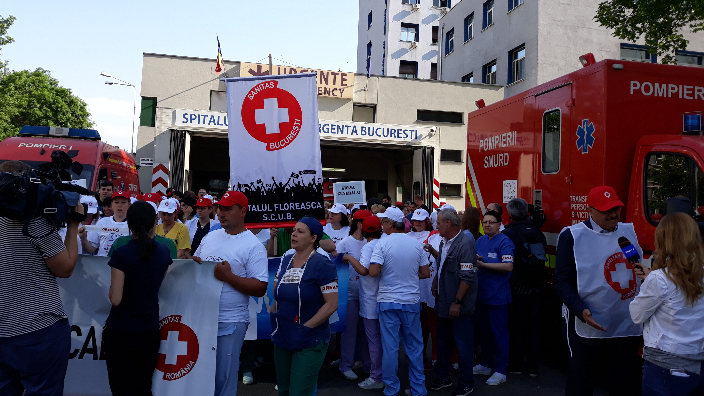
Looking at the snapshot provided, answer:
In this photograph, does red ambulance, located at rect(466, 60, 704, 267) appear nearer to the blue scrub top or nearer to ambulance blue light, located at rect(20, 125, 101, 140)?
the blue scrub top

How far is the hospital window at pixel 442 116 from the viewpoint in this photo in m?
24.3

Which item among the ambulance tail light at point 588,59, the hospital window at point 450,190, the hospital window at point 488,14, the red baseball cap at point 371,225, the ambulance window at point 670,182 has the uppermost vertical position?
the hospital window at point 488,14

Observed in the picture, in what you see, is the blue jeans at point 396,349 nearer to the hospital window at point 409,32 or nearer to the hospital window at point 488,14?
the hospital window at point 488,14

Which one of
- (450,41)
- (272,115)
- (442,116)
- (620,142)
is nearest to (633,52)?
(442,116)

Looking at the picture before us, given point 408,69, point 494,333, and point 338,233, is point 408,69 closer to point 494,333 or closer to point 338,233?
point 338,233

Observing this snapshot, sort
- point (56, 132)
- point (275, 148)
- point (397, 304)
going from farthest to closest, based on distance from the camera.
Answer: point (56, 132) → point (397, 304) → point (275, 148)

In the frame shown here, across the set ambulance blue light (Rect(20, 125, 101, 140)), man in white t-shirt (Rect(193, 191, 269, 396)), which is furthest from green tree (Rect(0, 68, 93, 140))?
man in white t-shirt (Rect(193, 191, 269, 396))

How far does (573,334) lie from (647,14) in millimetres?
11378

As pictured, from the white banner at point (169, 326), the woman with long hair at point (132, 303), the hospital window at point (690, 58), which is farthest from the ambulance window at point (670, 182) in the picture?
the hospital window at point (690, 58)

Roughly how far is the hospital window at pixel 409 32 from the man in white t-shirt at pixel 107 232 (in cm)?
3890

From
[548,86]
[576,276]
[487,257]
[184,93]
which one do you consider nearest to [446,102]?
[184,93]

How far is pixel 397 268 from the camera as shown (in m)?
5.36

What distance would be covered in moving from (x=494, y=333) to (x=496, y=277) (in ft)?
2.10

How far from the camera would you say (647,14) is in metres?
12.6
